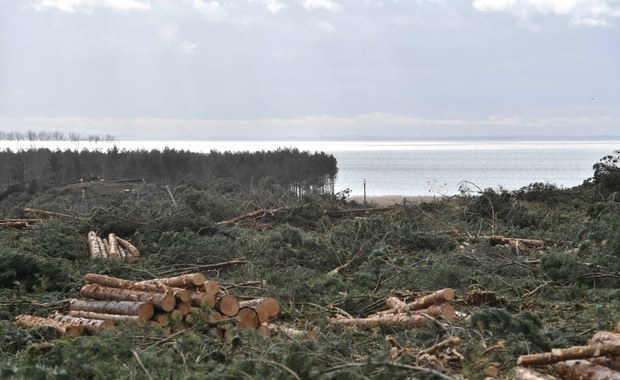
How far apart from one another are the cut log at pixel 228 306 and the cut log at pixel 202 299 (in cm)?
8

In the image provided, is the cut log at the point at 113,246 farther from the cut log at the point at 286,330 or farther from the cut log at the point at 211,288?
the cut log at the point at 286,330

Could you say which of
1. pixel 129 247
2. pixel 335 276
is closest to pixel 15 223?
pixel 129 247

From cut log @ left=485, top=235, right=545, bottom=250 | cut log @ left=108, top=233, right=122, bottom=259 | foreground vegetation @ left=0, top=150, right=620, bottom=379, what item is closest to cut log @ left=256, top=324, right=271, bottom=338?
foreground vegetation @ left=0, top=150, right=620, bottom=379

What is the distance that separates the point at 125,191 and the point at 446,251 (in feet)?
75.1

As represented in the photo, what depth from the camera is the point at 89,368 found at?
530 cm

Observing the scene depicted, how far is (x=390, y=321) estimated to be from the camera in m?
7.43

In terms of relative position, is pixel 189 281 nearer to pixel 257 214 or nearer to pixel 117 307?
pixel 117 307

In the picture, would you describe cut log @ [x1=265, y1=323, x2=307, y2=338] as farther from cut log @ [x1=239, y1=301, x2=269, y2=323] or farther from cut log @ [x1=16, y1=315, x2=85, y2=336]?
cut log @ [x1=16, y1=315, x2=85, y2=336]

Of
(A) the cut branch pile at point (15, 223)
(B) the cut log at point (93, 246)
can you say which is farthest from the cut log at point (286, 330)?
(A) the cut branch pile at point (15, 223)

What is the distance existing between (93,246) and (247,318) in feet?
22.6

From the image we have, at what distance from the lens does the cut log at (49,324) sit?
23.7 ft

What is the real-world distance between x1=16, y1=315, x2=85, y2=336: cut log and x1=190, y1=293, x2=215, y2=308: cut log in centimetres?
111

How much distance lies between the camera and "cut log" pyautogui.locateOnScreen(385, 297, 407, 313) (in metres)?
8.01

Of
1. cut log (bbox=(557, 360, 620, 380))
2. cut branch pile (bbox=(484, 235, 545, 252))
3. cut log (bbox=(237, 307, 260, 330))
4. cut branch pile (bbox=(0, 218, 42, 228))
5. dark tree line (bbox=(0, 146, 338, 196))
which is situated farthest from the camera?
dark tree line (bbox=(0, 146, 338, 196))
